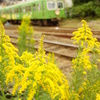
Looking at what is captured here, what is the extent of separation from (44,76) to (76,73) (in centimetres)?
129

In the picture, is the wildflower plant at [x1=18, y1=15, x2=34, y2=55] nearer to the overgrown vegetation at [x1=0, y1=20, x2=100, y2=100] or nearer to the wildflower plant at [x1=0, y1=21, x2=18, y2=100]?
the overgrown vegetation at [x1=0, y1=20, x2=100, y2=100]

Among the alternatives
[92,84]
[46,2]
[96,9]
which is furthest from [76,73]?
[96,9]

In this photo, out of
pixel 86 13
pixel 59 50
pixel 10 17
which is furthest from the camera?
pixel 10 17

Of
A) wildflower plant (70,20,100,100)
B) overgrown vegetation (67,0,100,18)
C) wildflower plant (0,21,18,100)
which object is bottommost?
wildflower plant (70,20,100,100)

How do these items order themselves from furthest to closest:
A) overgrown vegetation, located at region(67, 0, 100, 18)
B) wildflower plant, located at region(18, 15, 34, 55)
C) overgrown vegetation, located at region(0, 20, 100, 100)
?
overgrown vegetation, located at region(67, 0, 100, 18), wildflower plant, located at region(18, 15, 34, 55), overgrown vegetation, located at region(0, 20, 100, 100)

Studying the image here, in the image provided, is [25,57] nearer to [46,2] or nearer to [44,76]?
[44,76]

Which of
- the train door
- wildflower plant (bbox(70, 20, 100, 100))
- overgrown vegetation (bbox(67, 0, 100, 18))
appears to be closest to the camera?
wildflower plant (bbox(70, 20, 100, 100))

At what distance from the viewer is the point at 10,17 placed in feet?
79.8

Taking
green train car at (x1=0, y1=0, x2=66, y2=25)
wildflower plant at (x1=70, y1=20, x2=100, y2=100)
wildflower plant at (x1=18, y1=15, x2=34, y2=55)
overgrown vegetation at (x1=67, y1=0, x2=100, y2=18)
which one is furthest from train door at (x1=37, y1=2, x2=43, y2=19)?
wildflower plant at (x1=70, y1=20, x2=100, y2=100)

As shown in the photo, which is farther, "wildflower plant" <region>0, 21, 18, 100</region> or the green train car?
the green train car

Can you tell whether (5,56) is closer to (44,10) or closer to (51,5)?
(44,10)

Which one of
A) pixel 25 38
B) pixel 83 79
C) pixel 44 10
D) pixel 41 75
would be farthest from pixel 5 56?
pixel 44 10

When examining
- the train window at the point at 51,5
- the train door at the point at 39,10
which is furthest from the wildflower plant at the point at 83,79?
the train door at the point at 39,10

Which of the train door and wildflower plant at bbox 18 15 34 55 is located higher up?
the train door
